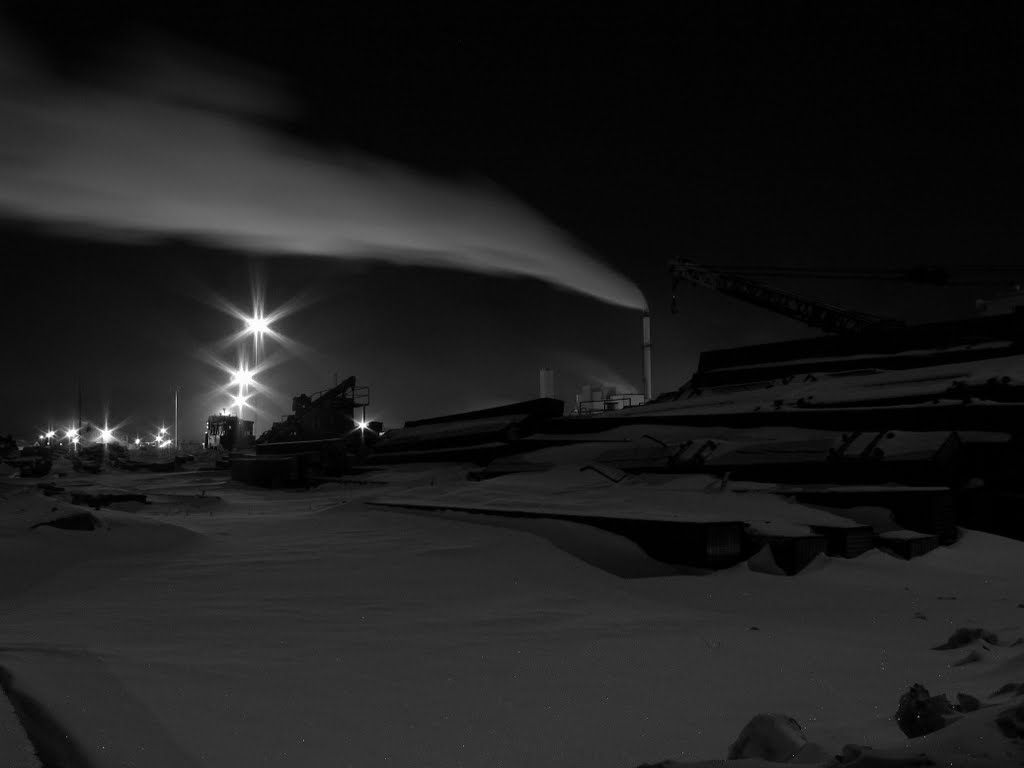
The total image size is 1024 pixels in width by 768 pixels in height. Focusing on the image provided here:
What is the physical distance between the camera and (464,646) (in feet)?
16.3

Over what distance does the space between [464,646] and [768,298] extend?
2787 cm

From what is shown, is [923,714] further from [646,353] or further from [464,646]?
[646,353]

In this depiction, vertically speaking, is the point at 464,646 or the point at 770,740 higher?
the point at 770,740

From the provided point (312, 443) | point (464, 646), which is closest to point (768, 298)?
point (312, 443)

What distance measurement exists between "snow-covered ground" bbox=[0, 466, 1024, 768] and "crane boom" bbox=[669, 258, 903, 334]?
2114 centimetres

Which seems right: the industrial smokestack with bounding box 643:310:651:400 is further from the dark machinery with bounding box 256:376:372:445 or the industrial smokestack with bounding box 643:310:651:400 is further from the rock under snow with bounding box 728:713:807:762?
the rock under snow with bounding box 728:713:807:762

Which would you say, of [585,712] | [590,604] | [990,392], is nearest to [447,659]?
[585,712]

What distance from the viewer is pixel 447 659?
465cm

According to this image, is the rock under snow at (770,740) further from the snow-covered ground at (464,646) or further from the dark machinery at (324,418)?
the dark machinery at (324,418)

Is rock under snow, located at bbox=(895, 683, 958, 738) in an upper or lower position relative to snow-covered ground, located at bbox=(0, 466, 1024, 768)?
upper

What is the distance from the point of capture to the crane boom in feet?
92.4

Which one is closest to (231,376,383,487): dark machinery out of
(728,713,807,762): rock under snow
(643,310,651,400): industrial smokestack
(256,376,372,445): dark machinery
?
(256,376,372,445): dark machinery

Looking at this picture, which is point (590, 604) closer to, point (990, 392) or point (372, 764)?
point (372, 764)

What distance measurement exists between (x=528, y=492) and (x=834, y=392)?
6.39 meters
